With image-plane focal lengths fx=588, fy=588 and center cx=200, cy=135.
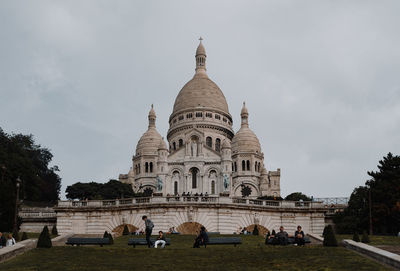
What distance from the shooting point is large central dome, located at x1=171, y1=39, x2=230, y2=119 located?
126000 millimetres

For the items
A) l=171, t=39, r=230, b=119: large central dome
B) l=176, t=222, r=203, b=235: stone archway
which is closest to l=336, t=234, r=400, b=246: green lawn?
l=176, t=222, r=203, b=235: stone archway

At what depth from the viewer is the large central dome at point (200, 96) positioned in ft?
413

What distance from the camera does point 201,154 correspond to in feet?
363

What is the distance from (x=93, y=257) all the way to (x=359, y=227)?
28.7 meters

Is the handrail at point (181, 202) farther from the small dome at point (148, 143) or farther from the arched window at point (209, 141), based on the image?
the small dome at point (148, 143)

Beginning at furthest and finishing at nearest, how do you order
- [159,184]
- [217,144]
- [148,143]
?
[148,143] → [217,144] → [159,184]

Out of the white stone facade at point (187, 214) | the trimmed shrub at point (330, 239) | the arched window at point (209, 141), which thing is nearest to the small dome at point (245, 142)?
the arched window at point (209, 141)

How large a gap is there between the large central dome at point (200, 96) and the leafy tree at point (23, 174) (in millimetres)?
41825

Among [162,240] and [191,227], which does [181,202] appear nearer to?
[191,227]

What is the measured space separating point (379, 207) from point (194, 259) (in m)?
28.0

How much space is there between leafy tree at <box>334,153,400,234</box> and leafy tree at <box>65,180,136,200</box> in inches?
1803

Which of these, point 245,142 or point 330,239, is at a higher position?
point 245,142

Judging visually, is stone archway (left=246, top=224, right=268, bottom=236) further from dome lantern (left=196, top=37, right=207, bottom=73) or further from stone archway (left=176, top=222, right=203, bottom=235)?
dome lantern (left=196, top=37, right=207, bottom=73)

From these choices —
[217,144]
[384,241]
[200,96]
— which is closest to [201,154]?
[217,144]
